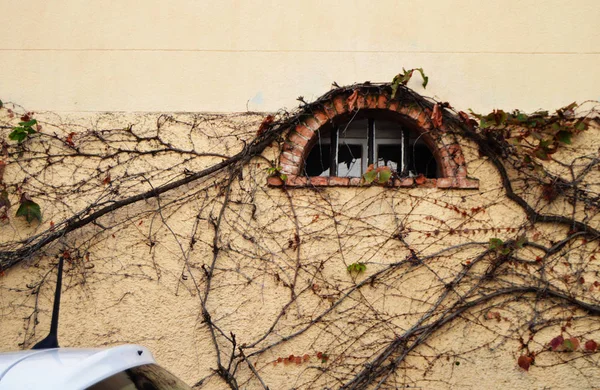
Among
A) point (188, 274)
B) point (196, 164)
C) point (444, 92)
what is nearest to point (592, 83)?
point (444, 92)

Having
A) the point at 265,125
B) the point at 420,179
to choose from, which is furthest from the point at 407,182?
the point at 265,125

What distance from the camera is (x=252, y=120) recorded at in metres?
4.97

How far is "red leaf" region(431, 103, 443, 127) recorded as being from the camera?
4777 mm

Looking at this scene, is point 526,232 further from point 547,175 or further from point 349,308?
point 349,308

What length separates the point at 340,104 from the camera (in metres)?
4.93

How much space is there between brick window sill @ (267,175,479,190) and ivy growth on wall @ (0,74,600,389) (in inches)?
2.1

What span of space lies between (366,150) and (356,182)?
0.45 meters

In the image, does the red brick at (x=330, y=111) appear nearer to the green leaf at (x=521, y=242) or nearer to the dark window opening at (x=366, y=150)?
the dark window opening at (x=366, y=150)

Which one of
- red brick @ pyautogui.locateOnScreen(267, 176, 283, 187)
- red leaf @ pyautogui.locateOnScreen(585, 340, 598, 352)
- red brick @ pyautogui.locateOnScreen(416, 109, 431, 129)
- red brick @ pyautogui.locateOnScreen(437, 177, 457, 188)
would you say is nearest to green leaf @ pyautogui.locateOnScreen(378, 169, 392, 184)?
red brick @ pyautogui.locateOnScreen(437, 177, 457, 188)

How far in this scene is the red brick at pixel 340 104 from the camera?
491cm

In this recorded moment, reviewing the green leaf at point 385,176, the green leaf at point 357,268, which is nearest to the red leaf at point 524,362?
the green leaf at point 357,268

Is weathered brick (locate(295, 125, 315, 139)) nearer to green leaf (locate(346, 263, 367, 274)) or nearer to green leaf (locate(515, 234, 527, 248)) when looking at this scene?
green leaf (locate(346, 263, 367, 274))

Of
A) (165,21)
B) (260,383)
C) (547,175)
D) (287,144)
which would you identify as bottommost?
(260,383)

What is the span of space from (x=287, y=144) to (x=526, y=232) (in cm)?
201
